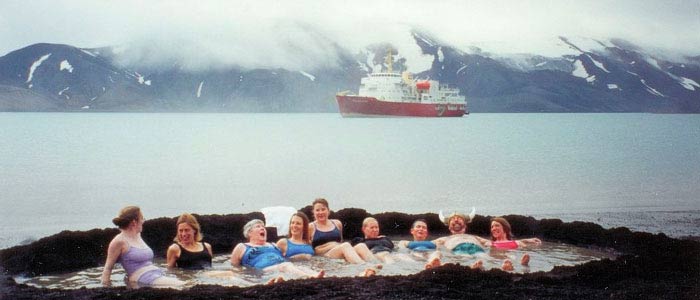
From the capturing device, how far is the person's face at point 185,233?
15.2ft

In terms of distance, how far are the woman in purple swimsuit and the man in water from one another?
2334 mm

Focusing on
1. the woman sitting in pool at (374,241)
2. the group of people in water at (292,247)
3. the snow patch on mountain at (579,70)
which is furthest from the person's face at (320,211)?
the snow patch on mountain at (579,70)

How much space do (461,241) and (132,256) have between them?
2.67m

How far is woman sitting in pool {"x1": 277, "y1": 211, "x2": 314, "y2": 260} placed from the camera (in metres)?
5.32

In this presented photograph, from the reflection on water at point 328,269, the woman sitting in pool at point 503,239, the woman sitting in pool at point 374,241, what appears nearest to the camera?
the reflection on water at point 328,269

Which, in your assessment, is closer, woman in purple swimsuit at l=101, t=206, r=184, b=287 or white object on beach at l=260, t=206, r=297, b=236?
woman in purple swimsuit at l=101, t=206, r=184, b=287

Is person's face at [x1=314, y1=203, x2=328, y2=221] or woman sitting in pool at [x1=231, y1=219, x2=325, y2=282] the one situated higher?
person's face at [x1=314, y1=203, x2=328, y2=221]

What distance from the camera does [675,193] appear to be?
9.28 metres

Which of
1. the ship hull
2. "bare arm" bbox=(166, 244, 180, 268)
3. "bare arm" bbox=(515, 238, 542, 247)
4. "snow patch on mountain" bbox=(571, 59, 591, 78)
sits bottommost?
"bare arm" bbox=(515, 238, 542, 247)

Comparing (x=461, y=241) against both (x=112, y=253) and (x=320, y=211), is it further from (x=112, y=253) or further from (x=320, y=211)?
(x=112, y=253)

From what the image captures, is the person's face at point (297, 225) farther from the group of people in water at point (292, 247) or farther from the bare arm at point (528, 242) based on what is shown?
the bare arm at point (528, 242)

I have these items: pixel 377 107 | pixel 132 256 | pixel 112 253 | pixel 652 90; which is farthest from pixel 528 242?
pixel 377 107

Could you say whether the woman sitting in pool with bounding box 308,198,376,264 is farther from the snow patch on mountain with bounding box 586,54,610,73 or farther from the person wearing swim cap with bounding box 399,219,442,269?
the snow patch on mountain with bounding box 586,54,610,73

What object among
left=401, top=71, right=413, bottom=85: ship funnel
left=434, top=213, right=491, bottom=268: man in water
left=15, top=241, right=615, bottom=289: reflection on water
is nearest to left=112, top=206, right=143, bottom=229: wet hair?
left=15, top=241, right=615, bottom=289: reflection on water
